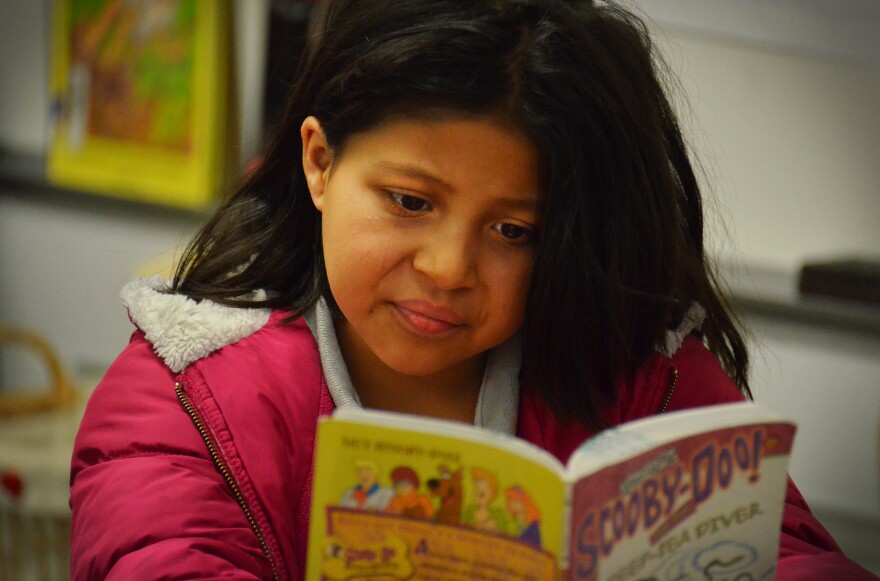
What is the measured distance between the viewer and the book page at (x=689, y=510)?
74 centimetres

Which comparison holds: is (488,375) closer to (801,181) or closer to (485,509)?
(485,509)

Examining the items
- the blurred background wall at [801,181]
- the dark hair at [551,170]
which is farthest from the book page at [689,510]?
the blurred background wall at [801,181]

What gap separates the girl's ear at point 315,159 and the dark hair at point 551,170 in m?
0.02

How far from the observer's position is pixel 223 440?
0.96 metres

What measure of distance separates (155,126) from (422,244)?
1800 millimetres

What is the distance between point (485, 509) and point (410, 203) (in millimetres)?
305

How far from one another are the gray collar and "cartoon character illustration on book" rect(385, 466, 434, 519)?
281 millimetres

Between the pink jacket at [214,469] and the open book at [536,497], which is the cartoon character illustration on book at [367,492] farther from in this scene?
the pink jacket at [214,469]

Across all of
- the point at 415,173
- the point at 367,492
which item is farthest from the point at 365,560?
the point at 415,173

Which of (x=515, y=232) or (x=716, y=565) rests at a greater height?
(x=515, y=232)

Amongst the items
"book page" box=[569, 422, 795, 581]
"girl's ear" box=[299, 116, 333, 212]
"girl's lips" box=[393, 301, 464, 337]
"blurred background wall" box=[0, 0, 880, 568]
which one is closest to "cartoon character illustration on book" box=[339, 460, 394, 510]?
"book page" box=[569, 422, 795, 581]

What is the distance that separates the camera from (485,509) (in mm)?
753

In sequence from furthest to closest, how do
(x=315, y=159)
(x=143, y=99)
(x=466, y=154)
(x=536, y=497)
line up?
(x=143, y=99), (x=315, y=159), (x=466, y=154), (x=536, y=497)

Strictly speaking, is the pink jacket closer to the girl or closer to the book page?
the girl
